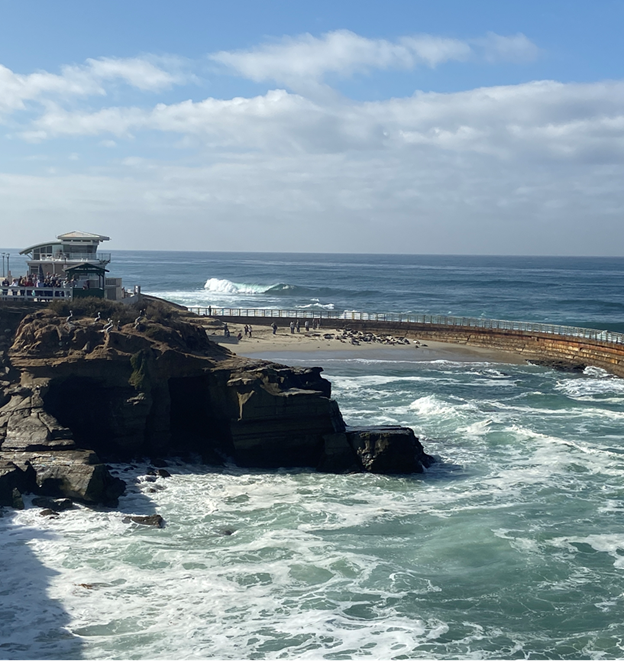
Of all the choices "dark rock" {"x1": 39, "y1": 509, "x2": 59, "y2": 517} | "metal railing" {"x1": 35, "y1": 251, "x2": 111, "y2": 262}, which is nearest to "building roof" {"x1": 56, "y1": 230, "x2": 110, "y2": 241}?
"metal railing" {"x1": 35, "y1": 251, "x2": 111, "y2": 262}

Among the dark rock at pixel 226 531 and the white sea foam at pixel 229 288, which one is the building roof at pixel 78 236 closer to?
the dark rock at pixel 226 531

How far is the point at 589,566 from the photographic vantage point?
753 inches

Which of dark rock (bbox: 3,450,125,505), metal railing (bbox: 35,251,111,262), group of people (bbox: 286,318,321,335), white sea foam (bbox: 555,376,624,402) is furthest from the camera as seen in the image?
group of people (bbox: 286,318,321,335)

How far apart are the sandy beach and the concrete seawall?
1.12m

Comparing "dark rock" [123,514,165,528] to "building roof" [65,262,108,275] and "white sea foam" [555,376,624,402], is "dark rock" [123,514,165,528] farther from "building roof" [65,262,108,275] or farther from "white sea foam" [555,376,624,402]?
"white sea foam" [555,376,624,402]

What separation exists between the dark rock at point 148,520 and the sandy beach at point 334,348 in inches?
1032

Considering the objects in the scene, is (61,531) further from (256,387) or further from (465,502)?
(465,502)

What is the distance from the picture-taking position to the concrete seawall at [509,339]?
4875cm

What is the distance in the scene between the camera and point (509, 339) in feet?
180

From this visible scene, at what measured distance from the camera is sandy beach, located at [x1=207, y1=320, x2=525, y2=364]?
165ft

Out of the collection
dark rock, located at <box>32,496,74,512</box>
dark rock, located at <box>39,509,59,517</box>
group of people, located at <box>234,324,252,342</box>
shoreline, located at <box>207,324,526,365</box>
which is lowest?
dark rock, located at <box>39,509,59,517</box>

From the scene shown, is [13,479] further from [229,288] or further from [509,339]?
[229,288]

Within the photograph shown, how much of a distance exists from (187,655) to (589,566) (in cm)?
1010

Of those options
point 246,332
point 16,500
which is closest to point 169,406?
point 16,500
